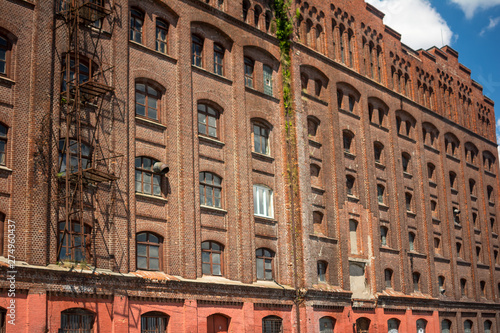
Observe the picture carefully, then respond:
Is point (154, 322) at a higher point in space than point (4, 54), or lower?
lower

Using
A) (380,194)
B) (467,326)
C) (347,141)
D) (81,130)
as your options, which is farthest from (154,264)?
(467,326)

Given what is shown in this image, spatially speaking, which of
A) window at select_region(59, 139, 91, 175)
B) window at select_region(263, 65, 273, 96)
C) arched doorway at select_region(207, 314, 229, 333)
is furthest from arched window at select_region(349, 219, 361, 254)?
window at select_region(59, 139, 91, 175)

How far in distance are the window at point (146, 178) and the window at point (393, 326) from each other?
17.7 m

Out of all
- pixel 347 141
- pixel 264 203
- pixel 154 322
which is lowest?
pixel 154 322

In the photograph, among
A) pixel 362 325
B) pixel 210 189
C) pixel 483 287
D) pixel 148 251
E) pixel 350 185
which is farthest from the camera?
pixel 483 287

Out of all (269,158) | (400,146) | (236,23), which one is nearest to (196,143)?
(269,158)

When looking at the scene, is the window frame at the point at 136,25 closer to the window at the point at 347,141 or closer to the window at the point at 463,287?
the window at the point at 347,141

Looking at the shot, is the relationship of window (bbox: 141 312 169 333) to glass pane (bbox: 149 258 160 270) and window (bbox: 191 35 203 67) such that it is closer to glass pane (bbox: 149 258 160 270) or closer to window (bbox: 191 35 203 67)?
glass pane (bbox: 149 258 160 270)

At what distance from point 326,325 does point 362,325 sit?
3583 millimetres

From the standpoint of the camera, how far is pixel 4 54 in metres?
24.3

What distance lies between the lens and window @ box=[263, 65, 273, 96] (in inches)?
1396

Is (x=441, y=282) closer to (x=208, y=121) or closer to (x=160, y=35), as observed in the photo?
(x=208, y=121)

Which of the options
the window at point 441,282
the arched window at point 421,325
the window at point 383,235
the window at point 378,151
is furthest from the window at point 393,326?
the window at point 378,151

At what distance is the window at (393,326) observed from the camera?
39.0m
